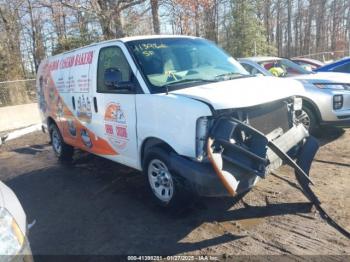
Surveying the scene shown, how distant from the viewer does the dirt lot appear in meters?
3.67

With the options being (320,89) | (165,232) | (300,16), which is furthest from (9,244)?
(300,16)

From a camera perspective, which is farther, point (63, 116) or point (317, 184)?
point (63, 116)

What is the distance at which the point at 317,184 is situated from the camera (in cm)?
495

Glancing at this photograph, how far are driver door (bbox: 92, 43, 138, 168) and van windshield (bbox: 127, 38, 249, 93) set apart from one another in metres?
0.25

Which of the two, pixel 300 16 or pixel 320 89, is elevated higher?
pixel 300 16

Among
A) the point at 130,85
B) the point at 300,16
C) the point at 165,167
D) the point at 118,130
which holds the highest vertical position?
the point at 300,16

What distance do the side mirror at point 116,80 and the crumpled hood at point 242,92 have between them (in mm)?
759

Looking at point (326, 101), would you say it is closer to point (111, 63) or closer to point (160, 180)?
point (160, 180)

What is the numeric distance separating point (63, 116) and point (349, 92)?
5397 millimetres

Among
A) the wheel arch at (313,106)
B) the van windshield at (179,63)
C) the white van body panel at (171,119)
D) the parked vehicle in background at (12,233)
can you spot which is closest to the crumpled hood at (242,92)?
the white van body panel at (171,119)

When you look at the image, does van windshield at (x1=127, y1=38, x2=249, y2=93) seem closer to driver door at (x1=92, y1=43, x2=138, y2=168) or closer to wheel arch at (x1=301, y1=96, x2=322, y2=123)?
driver door at (x1=92, y1=43, x2=138, y2=168)

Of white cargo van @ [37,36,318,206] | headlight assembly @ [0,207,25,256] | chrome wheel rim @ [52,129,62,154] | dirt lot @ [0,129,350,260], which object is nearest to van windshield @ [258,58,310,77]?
dirt lot @ [0,129,350,260]

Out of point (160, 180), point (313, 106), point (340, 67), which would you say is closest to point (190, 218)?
point (160, 180)

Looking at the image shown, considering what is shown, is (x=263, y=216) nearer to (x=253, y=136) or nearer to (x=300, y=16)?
(x=253, y=136)
